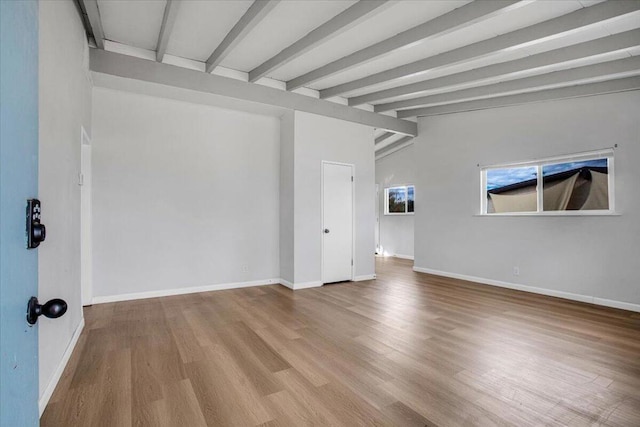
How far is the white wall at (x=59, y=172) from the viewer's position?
2.06 metres

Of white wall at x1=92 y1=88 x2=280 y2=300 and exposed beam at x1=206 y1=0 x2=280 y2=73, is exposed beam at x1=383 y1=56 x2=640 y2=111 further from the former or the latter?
exposed beam at x1=206 y1=0 x2=280 y2=73

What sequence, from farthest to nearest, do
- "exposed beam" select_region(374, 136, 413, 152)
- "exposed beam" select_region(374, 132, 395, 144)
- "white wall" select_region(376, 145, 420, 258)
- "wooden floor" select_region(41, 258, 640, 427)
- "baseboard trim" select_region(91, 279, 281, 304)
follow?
"white wall" select_region(376, 145, 420, 258)
"exposed beam" select_region(374, 136, 413, 152)
"exposed beam" select_region(374, 132, 395, 144)
"baseboard trim" select_region(91, 279, 281, 304)
"wooden floor" select_region(41, 258, 640, 427)

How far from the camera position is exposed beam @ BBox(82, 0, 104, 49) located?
120 inches

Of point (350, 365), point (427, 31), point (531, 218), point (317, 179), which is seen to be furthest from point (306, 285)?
point (427, 31)

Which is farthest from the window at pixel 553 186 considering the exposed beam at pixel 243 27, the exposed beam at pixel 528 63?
the exposed beam at pixel 243 27

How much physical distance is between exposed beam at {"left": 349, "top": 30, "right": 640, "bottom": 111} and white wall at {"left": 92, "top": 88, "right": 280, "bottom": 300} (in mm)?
2321

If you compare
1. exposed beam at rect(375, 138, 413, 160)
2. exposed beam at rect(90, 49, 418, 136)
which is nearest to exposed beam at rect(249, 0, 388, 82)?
exposed beam at rect(90, 49, 418, 136)

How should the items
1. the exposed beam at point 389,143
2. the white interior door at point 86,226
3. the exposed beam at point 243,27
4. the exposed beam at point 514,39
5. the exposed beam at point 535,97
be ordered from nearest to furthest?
1. the exposed beam at point 514,39
2. the exposed beam at point 243,27
3. the white interior door at point 86,226
4. the exposed beam at point 535,97
5. the exposed beam at point 389,143

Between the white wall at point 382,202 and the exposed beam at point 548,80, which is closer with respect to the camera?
the exposed beam at point 548,80

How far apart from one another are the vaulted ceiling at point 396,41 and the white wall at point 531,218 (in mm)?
428

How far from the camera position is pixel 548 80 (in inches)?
171

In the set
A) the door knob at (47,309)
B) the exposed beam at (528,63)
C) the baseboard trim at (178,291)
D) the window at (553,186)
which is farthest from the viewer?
the window at (553,186)

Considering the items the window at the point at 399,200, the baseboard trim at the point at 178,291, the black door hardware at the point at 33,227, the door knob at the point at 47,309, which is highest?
the window at the point at 399,200

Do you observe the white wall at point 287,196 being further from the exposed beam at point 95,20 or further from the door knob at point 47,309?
the door knob at point 47,309
